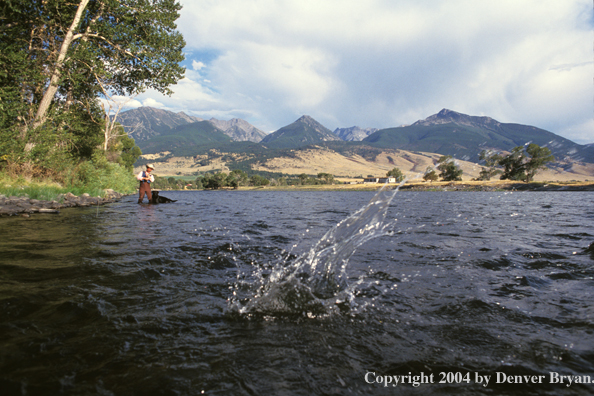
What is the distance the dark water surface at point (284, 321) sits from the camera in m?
2.79

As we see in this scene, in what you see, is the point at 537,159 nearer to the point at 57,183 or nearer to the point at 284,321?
the point at 284,321

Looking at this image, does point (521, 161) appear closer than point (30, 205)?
No

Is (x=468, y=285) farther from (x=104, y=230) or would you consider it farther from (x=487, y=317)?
(x=104, y=230)

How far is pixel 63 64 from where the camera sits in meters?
18.5

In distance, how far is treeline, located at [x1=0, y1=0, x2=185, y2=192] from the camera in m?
17.7

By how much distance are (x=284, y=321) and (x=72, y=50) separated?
80.8 feet

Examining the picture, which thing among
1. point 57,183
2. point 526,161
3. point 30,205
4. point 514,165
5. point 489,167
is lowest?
point 30,205

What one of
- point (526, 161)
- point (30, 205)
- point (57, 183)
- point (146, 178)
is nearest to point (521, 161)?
point (526, 161)

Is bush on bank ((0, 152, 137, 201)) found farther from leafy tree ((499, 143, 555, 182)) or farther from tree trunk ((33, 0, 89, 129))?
leafy tree ((499, 143, 555, 182))

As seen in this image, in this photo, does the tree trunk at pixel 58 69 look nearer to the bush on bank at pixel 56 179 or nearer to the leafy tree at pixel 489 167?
the bush on bank at pixel 56 179

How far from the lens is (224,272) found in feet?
20.9

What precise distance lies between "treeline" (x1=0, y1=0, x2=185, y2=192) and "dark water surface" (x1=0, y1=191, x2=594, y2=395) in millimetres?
15954

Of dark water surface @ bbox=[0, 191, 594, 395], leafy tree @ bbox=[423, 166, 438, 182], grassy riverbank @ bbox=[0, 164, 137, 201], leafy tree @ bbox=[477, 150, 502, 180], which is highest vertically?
leafy tree @ bbox=[477, 150, 502, 180]

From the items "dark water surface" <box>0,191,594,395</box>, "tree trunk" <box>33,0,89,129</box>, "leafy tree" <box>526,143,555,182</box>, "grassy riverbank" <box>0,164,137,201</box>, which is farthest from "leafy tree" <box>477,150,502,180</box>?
"dark water surface" <box>0,191,594,395</box>
